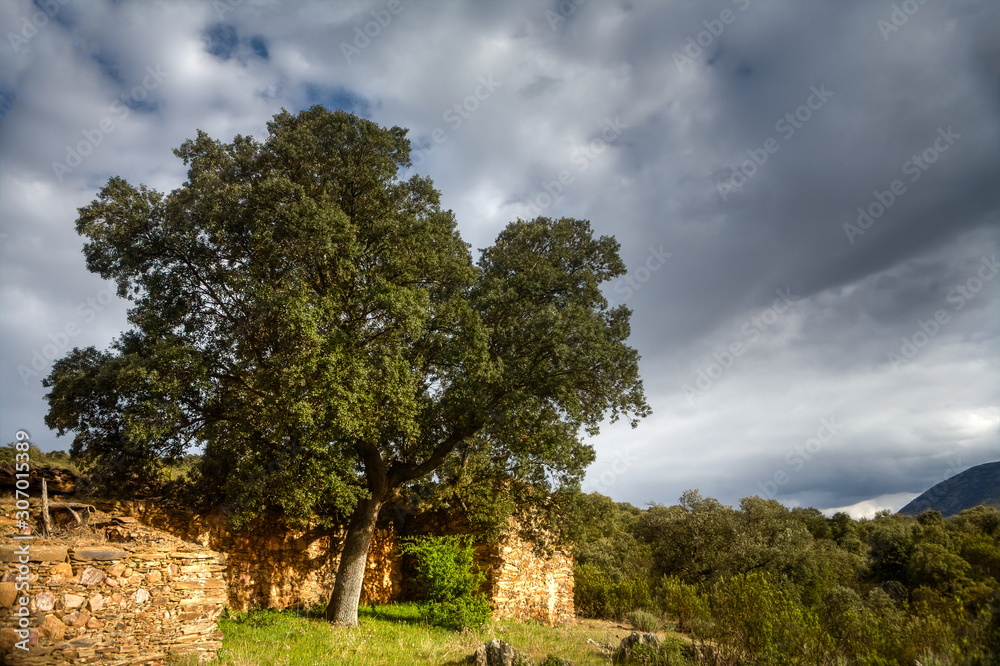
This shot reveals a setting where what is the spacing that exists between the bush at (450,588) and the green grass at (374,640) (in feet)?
1.38

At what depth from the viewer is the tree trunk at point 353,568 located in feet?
42.6

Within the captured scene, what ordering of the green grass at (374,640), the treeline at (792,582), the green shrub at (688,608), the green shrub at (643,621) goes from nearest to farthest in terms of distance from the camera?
the treeline at (792,582) → the green grass at (374,640) → the green shrub at (688,608) → the green shrub at (643,621)

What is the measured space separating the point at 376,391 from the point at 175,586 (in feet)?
16.9

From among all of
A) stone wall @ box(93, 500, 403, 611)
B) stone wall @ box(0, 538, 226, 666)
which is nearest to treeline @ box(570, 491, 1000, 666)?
stone wall @ box(93, 500, 403, 611)

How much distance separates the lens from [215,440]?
12570 mm

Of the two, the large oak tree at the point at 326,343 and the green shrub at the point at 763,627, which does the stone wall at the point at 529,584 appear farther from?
the green shrub at the point at 763,627

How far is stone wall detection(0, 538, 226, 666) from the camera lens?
7.38 m

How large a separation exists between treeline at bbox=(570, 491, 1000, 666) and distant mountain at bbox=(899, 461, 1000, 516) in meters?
23.3

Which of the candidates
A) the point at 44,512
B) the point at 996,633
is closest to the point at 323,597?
the point at 44,512

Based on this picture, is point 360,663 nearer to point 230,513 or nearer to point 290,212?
point 230,513

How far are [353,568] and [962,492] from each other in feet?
264

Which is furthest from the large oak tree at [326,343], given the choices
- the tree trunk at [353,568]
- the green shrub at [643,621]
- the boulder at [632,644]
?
the green shrub at [643,621]

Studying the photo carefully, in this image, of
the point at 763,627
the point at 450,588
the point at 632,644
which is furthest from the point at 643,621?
the point at 763,627

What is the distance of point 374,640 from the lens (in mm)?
11328
